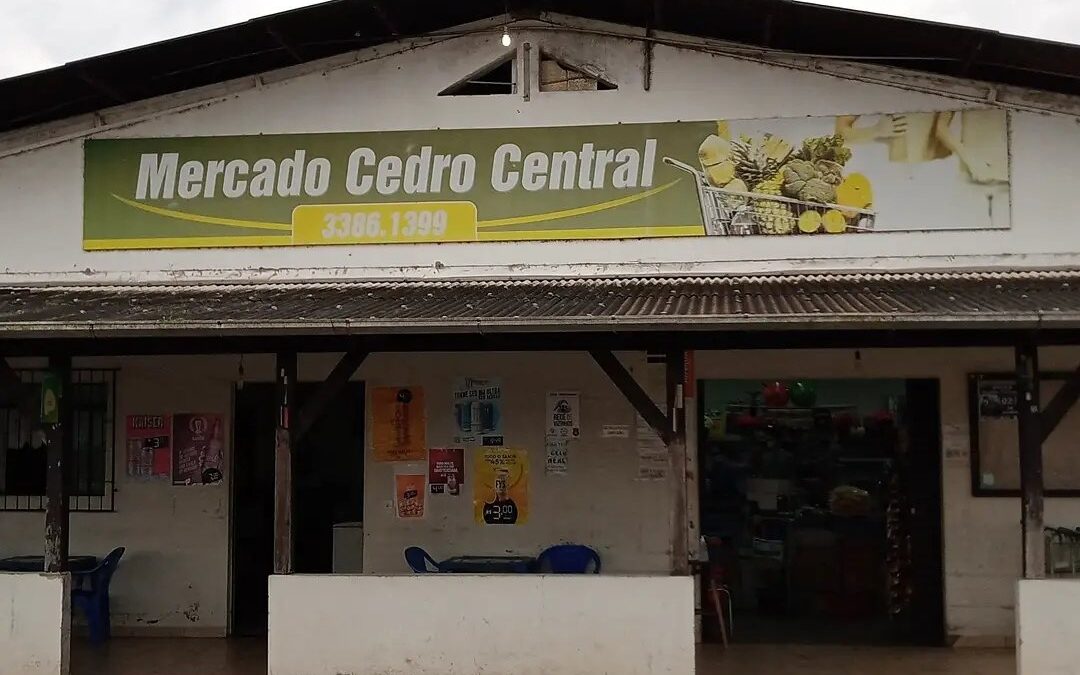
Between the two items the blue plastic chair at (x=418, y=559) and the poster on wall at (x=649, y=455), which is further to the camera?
the poster on wall at (x=649, y=455)

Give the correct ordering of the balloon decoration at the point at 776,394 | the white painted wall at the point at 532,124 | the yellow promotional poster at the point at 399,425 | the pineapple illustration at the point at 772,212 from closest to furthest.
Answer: the white painted wall at the point at 532,124 < the pineapple illustration at the point at 772,212 < the yellow promotional poster at the point at 399,425 < the balloon decoration at the point at 776,394

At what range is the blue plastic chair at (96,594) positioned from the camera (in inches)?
391

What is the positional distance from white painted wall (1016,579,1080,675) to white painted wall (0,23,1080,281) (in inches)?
120

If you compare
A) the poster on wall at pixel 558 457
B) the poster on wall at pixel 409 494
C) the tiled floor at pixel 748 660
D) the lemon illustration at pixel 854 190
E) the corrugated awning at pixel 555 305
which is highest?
the lemon illustration at pixel 854 190

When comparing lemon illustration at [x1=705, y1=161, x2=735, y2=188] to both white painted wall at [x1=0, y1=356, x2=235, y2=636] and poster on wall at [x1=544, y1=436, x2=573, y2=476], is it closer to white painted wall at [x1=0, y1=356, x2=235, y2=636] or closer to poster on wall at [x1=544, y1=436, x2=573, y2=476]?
poster on wall at [x1=544, y1=436, x2=573, y2=476]

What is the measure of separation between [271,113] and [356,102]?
2.74 ft

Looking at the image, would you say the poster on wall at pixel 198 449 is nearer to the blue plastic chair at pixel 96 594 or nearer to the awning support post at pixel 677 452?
the blue plastic chair at pixel 96 594

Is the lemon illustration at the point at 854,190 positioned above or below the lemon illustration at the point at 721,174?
below

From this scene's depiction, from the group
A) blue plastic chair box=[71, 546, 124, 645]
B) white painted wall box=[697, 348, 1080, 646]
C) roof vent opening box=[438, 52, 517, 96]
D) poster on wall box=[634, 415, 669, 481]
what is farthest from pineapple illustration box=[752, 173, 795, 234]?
blue plastic chair box=[71, 546, 124, 645]

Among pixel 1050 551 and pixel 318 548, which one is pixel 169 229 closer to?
pixel 318 548

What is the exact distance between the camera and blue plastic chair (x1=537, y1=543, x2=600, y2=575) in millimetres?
9633

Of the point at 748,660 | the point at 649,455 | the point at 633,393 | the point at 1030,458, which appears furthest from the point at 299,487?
the point at 1030,458

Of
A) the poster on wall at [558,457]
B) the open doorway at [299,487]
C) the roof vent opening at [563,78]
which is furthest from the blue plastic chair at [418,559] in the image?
the roof vent opening at [563,78]

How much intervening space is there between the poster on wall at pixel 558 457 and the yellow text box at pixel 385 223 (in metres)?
2.07
